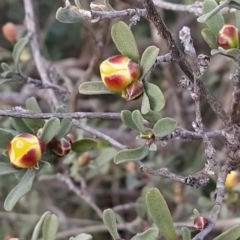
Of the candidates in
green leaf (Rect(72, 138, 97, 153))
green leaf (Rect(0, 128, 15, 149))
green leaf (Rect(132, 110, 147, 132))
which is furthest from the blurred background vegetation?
green leaf (Rect(132, 110, 147, 132))

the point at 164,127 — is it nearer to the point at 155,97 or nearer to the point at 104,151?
the point at 155,97

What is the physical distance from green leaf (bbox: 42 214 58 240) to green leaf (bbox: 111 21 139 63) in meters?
0.32

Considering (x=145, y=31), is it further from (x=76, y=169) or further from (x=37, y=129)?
(x=37, y=129)

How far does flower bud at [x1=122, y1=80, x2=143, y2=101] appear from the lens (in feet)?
2.72

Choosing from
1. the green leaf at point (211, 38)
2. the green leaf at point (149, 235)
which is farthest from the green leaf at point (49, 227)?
the green leaf at point (211, 38)

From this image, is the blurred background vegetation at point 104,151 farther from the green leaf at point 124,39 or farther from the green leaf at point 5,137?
the green leaf at point 124,39

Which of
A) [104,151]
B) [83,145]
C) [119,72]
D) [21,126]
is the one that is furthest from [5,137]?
[104,151]

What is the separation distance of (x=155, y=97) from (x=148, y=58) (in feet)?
0.21

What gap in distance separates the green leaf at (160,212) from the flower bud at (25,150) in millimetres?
227

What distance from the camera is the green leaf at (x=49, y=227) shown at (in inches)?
35.7

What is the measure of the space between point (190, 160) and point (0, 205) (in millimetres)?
668

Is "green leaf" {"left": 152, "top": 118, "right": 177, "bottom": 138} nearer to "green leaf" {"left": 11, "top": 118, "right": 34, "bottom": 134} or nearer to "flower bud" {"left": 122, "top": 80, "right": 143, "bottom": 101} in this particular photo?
"flower bud" {"left": 122, "top": 80, "right": 143, "bottom": 101}

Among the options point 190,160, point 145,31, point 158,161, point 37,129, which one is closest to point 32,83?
point 37,129

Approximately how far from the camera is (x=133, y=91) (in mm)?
830
